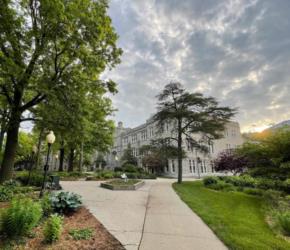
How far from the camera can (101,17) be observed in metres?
10.1

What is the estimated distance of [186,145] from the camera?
1221 inches

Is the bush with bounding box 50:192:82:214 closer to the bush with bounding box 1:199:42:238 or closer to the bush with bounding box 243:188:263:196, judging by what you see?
the bush with bounding box 1:199:42:238

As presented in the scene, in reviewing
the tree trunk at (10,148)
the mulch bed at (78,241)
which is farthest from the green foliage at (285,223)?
the tree trunk at (10,148)

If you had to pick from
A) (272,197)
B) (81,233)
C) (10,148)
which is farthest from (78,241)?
(10,148)

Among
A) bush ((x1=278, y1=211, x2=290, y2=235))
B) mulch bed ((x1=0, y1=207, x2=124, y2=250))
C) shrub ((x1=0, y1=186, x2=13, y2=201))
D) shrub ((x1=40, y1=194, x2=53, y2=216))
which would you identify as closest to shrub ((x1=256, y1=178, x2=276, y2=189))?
bush ((x1=278, y1=211, x2=290, y2=235))

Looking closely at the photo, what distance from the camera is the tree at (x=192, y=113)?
1794cm

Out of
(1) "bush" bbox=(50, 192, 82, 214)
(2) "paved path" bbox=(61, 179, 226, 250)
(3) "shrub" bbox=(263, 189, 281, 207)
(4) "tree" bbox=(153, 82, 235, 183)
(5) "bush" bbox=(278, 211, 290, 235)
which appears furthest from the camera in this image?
(4) "tree" bbox=(153, 82, 235, 183)

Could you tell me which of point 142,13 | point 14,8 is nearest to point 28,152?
point 14,8

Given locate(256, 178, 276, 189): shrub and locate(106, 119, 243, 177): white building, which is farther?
locate(106, 119, 243, 177): white building

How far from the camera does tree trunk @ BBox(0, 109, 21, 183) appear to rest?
10.2 metres

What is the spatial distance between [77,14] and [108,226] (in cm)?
946

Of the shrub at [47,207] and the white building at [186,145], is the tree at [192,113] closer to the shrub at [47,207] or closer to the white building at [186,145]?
the white building at [186,145]

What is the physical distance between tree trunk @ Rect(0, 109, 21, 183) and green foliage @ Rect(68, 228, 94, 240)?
8494 mm

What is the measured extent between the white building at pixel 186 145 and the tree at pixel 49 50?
17.8 metres
